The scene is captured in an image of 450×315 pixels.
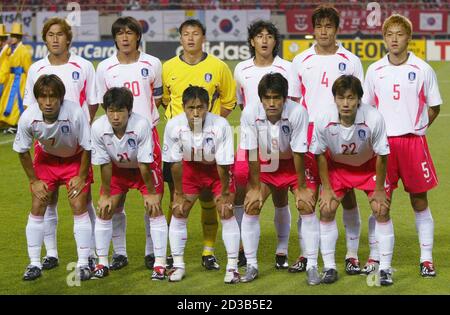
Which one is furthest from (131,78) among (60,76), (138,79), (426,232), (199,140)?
(426,232)

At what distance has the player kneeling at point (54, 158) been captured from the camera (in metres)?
7.62

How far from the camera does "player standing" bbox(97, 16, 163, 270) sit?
8.18 metres

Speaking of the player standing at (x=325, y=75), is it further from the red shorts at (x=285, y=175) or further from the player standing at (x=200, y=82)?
the player standing at (x=200, y=82)

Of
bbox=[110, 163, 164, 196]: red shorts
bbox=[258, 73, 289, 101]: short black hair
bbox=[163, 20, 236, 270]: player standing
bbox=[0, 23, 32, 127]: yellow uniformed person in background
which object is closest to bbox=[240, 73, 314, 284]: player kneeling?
bbox=[258, 73, 289, 101]: short black hair

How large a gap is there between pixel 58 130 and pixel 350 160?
2358mm

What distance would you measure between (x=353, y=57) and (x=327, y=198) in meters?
1.42

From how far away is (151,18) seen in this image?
111 feet

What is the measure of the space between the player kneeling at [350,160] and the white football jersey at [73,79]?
7.04 feet

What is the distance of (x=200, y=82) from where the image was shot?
26.9 ft

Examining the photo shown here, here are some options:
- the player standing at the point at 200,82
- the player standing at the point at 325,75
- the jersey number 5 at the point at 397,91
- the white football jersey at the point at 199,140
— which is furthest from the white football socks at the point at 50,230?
the jersey number 5 at the point at 397,91

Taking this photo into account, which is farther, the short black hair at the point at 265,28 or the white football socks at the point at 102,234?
the short black hair at the point at 265,28

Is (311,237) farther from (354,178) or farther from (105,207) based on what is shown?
(105,207)

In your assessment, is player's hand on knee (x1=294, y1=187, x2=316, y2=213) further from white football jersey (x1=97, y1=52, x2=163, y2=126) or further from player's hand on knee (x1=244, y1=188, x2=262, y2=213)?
white football jersey (x1=97, y1=52, x2=163, y2=126)
